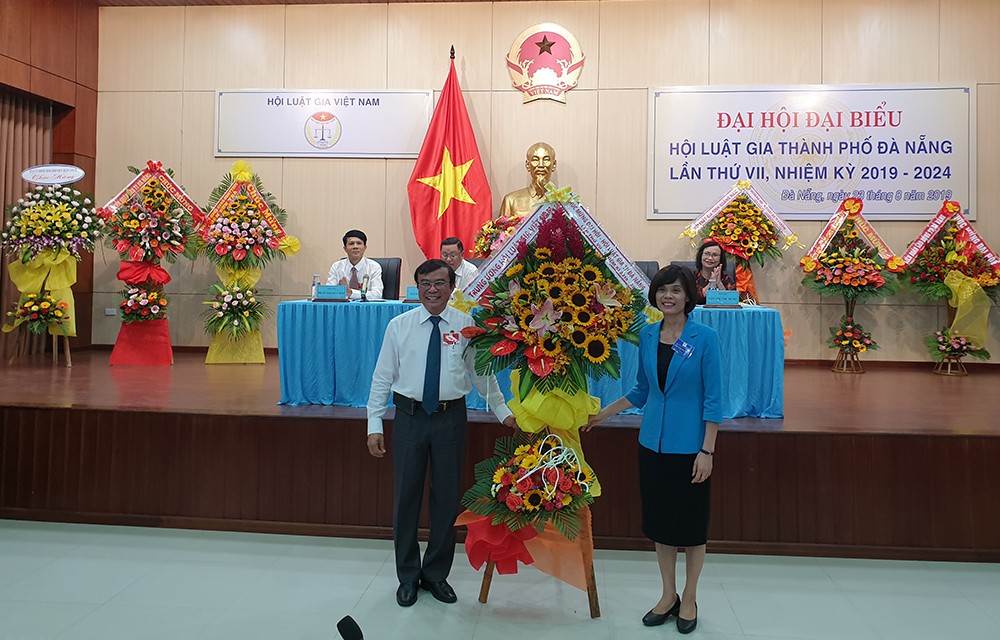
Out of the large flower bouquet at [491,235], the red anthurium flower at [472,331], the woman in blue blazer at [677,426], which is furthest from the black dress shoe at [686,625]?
the large flower bouquet at [491,235]

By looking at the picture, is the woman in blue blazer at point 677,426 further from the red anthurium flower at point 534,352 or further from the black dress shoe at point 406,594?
the black dress shoe at point 406,594

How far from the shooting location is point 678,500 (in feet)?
7.22

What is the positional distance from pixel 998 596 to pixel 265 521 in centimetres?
291

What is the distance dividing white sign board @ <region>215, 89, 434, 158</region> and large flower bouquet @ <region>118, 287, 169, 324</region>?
162 cm

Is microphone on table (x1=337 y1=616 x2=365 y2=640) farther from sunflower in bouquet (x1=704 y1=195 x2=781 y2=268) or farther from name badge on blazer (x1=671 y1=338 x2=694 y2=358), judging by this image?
sunflower in bouquet (x1=704 y1=195 x2=781 y2=268)

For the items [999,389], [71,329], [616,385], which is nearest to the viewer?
[616,385]

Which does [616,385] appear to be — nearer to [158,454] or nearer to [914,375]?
[158,454]

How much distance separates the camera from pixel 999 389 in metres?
4.82

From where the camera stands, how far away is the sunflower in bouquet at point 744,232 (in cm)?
592

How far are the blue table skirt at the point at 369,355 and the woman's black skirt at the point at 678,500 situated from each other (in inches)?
55.8

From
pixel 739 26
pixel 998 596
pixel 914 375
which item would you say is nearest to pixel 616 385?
pixel 998 596

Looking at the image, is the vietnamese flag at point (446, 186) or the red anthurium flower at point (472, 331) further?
the vietnamese flag at point (446, 186)

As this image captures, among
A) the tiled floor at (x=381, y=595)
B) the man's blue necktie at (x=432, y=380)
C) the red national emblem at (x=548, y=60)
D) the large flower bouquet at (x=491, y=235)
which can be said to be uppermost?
the red national emblem at (x=548, y=60)

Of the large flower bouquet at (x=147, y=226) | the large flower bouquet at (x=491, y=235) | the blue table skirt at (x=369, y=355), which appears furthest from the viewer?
the large flower bouquet at (x=147, y=226)
